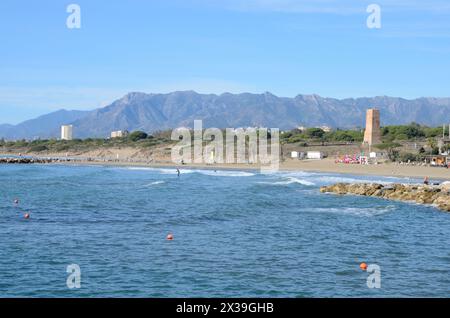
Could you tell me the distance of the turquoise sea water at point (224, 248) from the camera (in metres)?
17.5

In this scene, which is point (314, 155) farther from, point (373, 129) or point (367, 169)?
point (367, 169)

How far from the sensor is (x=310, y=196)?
46.9 metres

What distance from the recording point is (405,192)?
44.7m

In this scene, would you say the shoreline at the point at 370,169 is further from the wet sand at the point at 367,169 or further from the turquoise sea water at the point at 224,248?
the turquoise sea water at the point at 224,248

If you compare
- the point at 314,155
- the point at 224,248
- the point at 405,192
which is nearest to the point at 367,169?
the point at 314,155

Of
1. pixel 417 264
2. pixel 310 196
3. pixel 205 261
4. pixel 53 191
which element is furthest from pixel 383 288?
pixel 53 191

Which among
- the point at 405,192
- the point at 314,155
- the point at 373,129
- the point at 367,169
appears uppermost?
the point at 373,129

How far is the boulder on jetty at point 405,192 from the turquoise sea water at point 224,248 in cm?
223

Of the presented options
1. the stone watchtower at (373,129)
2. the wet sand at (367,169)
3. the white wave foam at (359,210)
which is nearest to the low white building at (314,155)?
the wet sand at (367,169)

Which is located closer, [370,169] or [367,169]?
[370,169]

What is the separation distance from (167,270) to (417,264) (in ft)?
26.7

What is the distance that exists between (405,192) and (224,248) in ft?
81.6
